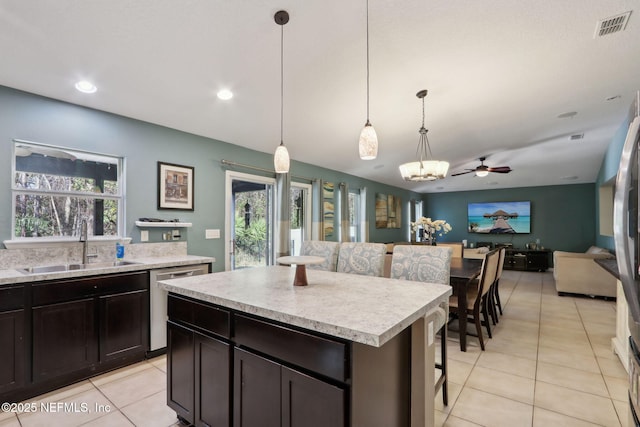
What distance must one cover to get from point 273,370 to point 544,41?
3220 millimetres

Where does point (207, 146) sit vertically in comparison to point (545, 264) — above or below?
above

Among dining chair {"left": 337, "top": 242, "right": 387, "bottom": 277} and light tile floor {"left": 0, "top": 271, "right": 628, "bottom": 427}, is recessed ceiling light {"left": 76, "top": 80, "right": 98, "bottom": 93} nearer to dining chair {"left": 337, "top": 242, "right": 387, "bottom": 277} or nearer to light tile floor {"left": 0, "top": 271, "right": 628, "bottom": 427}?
light tile floor {"left": 0, "top": 271, "right": 628, "bottom": 427}

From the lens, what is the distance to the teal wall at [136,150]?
8.32ft

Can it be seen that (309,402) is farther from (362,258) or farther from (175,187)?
(175,187)

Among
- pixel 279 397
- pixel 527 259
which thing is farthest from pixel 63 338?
pixel 527 259

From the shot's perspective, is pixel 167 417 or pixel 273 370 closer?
pixel 273 370

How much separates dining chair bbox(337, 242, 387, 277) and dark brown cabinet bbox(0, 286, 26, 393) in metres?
2.52

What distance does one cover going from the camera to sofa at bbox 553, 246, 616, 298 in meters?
4.83

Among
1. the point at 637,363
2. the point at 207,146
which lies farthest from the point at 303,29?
the point at 637,363

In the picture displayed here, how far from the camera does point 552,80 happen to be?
10.3 feet

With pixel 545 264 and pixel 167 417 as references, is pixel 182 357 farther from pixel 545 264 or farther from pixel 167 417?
pixel 545 264

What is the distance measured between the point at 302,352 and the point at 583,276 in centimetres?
594

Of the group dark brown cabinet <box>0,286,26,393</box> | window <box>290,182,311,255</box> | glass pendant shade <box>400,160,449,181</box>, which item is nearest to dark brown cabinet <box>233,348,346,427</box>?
dark brown cabinet <box>0,286,26,393</box>

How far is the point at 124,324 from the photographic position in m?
2.66
